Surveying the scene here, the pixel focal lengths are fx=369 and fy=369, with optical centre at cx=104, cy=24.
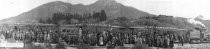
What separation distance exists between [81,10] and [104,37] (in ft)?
1.70

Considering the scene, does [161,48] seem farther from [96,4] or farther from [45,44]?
[45,44]

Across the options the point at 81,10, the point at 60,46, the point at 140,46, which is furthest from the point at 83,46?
the point at 140,46

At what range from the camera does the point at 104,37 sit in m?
5.37

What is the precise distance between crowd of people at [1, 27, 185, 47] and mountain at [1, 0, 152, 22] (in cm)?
22

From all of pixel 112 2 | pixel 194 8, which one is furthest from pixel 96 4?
pixel 194 8

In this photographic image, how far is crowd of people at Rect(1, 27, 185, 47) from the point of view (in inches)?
209

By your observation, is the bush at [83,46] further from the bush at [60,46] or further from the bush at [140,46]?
the bush at [140,46]

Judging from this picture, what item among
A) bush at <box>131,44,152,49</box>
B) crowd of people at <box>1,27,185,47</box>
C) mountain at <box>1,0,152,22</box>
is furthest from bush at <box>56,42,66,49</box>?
bush at <box>131,44,152,49</box>

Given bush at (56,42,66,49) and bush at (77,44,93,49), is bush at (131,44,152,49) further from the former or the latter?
bush at (56,42,66,49)

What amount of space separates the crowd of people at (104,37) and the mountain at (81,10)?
0.73ft

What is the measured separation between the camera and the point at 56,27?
5332mm

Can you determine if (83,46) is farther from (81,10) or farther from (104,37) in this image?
(81,10)

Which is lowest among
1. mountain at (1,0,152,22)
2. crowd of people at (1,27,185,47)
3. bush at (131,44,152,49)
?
bush at (131,44,152,49)

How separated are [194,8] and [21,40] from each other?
8.40 ft
